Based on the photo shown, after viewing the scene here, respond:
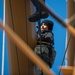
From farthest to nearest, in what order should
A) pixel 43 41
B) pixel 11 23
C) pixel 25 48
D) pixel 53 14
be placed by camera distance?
pixel 43 41 → pixel 11 23 → pixel 53 14 → pixel 25 48

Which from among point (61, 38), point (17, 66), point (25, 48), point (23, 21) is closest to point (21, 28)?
point (23, 21)

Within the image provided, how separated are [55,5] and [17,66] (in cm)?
172

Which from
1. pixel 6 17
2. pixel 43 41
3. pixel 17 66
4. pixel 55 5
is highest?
pixel 55 5

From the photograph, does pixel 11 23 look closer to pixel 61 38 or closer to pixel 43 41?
pixel 43 41

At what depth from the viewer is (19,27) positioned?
119 cm

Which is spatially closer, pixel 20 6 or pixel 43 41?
pixel 20 6

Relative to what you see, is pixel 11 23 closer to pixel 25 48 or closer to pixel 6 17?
pixel 6 17

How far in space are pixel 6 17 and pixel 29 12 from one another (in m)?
0.13

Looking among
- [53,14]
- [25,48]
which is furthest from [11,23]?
[25,48]

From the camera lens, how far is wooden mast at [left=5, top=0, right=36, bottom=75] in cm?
116

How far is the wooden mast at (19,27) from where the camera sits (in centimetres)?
116

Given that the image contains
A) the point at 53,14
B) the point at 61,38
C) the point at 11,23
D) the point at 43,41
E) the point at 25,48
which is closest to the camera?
the point at 25,48

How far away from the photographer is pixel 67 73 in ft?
1.86

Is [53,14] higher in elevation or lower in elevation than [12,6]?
lower
